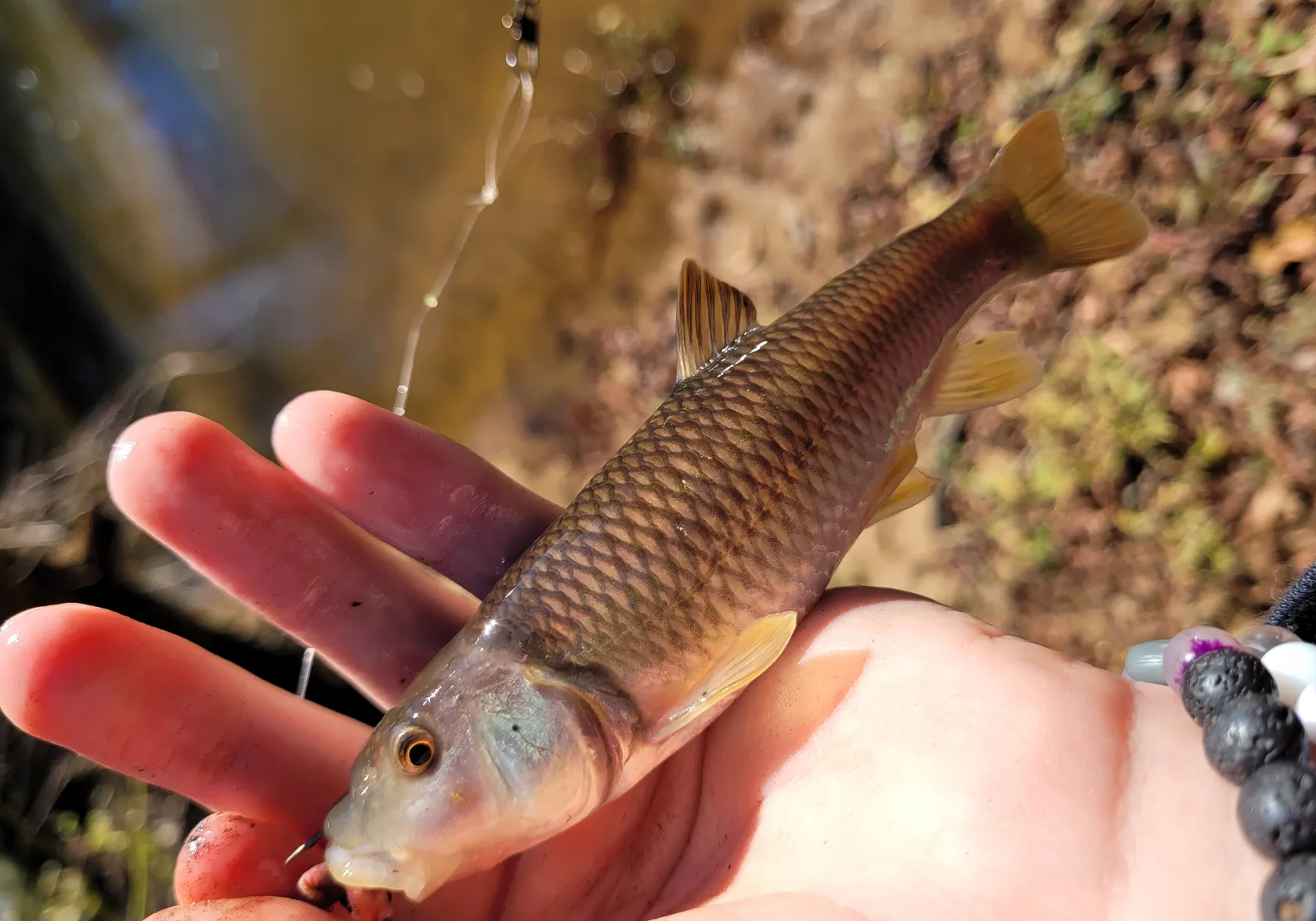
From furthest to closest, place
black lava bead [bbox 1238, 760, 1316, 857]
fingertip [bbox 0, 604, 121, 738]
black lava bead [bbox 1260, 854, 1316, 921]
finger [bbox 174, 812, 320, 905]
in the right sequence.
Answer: fingertip [bbox 0, 604, 121, 738] → finger [bbox 174, 812, 320, 905] → black lava bead [bbox 1238, 760, 1316, 857] → black lava bead [bbox 1260, 854, 1316, 921]

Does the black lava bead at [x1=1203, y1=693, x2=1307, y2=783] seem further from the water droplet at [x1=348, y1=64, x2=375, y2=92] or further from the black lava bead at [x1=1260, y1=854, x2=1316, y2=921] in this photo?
the water droplet at [x1=348, y1=64, x2=375, y2=92]

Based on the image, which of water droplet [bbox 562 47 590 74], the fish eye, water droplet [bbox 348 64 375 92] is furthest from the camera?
water droplet [bbox 348 64 375 92]

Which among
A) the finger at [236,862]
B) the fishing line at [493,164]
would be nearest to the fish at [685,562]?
the finger at [236,862]

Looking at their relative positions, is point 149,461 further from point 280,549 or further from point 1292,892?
point 1292,892

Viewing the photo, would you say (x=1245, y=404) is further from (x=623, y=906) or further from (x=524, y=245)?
(x=524, y=245)

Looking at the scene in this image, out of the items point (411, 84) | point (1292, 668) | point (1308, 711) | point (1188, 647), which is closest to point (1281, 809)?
point (1308, 711)

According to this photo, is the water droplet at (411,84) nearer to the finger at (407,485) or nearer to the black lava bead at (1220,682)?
the finger at (407,485)

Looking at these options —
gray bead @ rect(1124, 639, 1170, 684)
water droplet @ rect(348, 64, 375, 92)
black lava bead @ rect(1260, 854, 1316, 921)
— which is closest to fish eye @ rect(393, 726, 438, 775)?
black lava bead @ rect(1260, 854, 1316, 921)

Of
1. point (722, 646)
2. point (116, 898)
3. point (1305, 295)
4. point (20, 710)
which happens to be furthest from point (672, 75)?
point (116, 898)
